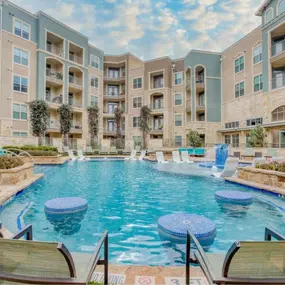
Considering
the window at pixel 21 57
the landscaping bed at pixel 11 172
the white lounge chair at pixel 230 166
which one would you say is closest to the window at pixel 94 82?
the window at pixel 21 57

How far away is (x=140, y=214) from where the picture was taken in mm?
5219

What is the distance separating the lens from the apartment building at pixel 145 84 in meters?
21.8

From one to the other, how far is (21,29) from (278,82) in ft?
88.8

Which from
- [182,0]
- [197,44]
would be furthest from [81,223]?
[197,44]

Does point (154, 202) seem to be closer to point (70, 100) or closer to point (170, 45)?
point (70, 100)

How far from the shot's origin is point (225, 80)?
28.5m

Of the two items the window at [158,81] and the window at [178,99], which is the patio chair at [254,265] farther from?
the window at [158,81]

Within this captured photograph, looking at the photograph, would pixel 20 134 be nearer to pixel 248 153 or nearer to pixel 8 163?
pixel 8 163

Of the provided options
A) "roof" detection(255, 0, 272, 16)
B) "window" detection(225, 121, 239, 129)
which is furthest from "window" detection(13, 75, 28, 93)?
"roof" detection(255, 0, 272, 16)

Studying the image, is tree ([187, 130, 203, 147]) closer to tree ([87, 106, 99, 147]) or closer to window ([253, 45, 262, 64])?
window ([253, 45, 262, 64])

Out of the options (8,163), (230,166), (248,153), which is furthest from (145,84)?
(8,163)

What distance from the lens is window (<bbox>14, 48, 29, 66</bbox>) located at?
77.6ft

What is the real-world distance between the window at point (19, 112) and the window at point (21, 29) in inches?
304

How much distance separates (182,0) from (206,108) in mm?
13371
